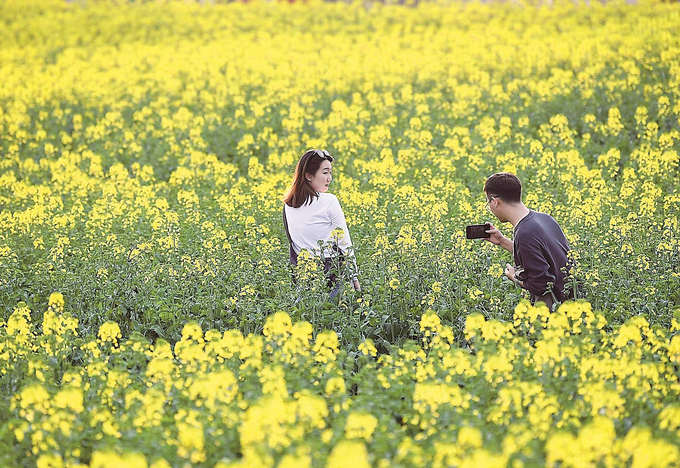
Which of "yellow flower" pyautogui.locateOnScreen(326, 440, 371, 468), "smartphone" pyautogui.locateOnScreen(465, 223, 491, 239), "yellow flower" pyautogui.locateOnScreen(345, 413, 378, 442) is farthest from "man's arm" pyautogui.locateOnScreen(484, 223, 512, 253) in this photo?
"yellow flower" pyautogui.locateOnScreen(326, 440, 371, 468)

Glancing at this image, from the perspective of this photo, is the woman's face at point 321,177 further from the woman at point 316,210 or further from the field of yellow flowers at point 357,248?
the field of yellow flowers at point 357,248

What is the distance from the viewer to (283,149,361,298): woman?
248 inches

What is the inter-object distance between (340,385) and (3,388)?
265cm

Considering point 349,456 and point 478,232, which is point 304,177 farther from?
point 349,456

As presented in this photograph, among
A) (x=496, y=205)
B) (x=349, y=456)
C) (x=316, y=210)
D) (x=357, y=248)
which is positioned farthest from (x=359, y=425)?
(x=357, y=248)

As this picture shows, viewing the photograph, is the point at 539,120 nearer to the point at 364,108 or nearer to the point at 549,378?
the point at 364,108

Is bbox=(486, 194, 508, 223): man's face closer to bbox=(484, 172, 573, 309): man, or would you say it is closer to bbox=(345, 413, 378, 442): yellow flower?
bbox=(484, 172, 573, 309): man

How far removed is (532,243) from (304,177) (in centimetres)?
190

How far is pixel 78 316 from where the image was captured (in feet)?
22.6

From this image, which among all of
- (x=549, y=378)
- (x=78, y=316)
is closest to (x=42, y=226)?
(x=78, y=316)

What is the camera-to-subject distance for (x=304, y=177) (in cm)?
631

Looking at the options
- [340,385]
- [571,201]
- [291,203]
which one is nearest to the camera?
[340,385]

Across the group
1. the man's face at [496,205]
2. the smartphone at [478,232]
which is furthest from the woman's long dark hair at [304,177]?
the man's face at [496,205]

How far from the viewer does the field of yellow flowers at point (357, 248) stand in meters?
4.12
